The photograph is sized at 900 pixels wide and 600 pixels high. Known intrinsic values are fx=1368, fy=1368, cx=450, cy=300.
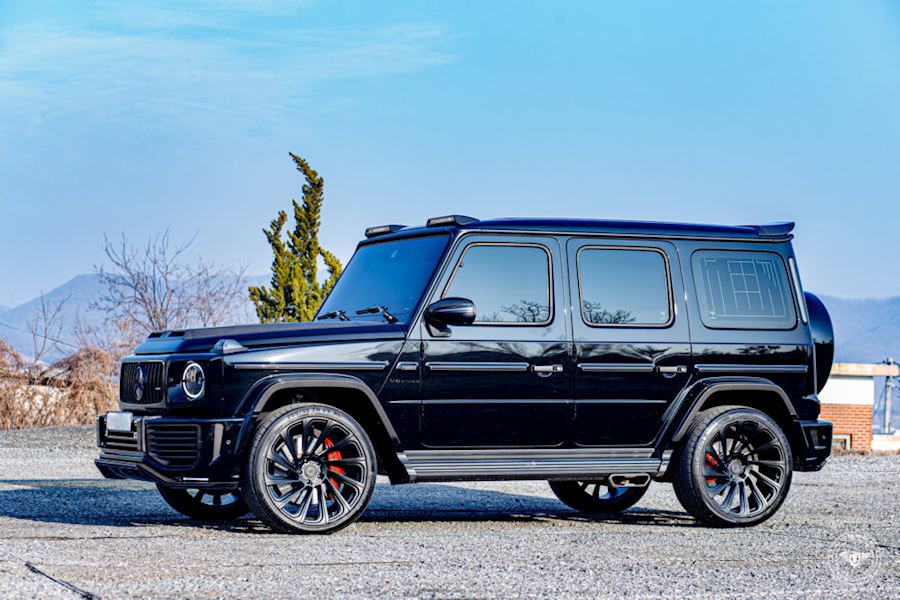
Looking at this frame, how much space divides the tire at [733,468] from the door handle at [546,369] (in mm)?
1146

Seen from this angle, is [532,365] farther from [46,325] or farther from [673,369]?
[46,325]

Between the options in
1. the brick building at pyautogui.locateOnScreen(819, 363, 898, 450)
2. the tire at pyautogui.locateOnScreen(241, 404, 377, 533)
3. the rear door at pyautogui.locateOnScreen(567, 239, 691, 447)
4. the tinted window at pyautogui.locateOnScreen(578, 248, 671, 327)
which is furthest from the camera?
the brick building at pyautogui.locateOnScreen(819, 363, 898, 450)

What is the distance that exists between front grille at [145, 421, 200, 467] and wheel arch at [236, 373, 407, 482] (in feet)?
0.96

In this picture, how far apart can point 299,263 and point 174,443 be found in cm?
1906

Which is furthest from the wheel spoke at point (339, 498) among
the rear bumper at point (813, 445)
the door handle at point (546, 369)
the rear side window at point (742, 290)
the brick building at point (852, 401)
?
the brick building at point (852, 401)

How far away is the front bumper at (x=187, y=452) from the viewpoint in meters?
8.49

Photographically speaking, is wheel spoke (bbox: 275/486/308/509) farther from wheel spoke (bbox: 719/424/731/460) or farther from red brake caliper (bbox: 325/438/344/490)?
wheel spoke (bbox: 719/424/731/460)

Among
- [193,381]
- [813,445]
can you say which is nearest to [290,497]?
[193,381]

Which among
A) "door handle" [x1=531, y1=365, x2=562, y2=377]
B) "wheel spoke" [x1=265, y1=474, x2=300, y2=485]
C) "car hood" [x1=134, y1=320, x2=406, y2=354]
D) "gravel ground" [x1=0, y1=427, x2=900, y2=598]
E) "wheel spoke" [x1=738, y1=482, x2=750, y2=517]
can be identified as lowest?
"gravel ground" [x1=0, y1=427, x2=900, y2=598]

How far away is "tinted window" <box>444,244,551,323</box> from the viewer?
9305 millimetres

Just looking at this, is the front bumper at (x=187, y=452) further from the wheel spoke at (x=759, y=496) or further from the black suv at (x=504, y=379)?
the wheel spoke at (x=759, y=496)

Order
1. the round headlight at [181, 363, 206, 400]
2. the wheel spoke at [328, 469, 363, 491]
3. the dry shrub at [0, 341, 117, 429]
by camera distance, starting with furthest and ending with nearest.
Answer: the dry shrub at [0, 341, 117, 429] → the wheel spoke at [328, 469, 363, 491] → the round headlight at [181, 363, 206, 400]

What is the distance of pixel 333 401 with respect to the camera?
9055 millimetres

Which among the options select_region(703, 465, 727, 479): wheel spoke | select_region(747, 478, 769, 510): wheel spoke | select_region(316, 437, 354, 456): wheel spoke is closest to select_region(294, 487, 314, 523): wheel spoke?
select_region(316, 437, 354, 456): wheel spoke
